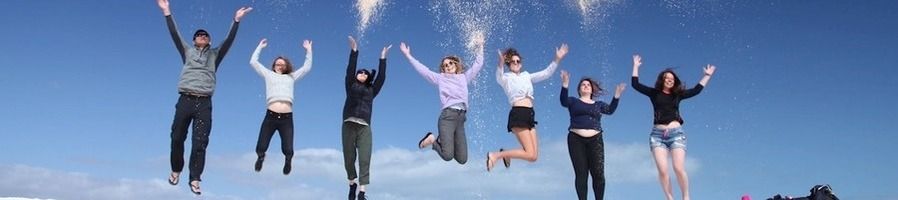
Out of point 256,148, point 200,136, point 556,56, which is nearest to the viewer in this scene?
point 200,136

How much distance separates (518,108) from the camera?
19047 mm

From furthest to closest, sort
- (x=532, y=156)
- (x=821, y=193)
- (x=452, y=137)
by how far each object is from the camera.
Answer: (x=532, y=156) < (x=452, y=137) < (x=821, y=193)

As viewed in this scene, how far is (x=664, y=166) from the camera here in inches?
704

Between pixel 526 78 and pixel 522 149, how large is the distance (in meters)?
1.52

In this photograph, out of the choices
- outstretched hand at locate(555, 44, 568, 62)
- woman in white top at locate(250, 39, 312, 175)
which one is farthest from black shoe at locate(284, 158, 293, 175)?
outstretched hand at locate(555, 44, 568, 62)

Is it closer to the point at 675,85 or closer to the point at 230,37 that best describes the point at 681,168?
the point at 675,85

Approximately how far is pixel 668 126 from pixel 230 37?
8.98 m

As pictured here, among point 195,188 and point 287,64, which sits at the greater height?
point 287,64

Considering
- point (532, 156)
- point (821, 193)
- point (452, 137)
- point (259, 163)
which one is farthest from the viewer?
point (532, 156)

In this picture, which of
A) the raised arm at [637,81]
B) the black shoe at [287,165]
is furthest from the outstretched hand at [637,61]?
the black shoe at [287,165]

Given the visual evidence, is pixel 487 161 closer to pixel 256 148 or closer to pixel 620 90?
pixel 620 90

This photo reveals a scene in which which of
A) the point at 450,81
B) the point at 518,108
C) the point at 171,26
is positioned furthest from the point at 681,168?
the point at 171,26

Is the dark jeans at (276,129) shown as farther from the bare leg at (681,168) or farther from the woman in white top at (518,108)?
the bare leg at (681,168)

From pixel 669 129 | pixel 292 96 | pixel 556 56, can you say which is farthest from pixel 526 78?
pixel 292 96
